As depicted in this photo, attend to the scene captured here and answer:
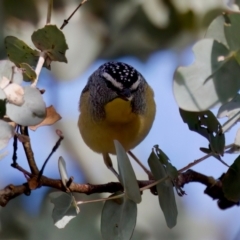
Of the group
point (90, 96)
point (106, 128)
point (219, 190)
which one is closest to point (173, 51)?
point (90, 96)

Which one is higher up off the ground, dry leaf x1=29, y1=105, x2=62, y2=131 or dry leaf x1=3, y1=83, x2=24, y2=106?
dry leaf x1=3, y1=83, x2=24, y2=106

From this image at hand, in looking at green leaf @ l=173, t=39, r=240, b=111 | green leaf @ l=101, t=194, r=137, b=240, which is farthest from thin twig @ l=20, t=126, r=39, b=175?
green leaf @ l=173, t=39, r=240, b=111

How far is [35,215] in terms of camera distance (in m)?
1.37

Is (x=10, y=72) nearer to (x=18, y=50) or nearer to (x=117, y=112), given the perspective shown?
(x=18, y=50)

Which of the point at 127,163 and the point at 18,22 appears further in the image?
the point at 18,22

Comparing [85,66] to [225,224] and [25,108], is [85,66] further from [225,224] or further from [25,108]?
[25,108]

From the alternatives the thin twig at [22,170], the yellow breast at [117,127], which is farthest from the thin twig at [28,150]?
the yellow breast at [117,127]

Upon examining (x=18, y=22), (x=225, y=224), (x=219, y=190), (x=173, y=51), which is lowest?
(x=225, y=224)

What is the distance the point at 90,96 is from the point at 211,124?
605mm

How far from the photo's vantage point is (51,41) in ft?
2.14

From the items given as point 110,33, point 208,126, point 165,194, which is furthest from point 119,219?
point 110,33

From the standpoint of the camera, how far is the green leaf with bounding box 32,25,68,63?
2.09 ft

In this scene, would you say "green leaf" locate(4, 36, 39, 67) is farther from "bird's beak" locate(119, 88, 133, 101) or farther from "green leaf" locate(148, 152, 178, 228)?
"bird's beak" locate(119, 88, 133, 101)

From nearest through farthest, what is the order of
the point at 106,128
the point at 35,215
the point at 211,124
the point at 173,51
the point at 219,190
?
the point at 211,124
the point at 219,190
the point at 106,128
the point at 35,215
the point at 173,51
